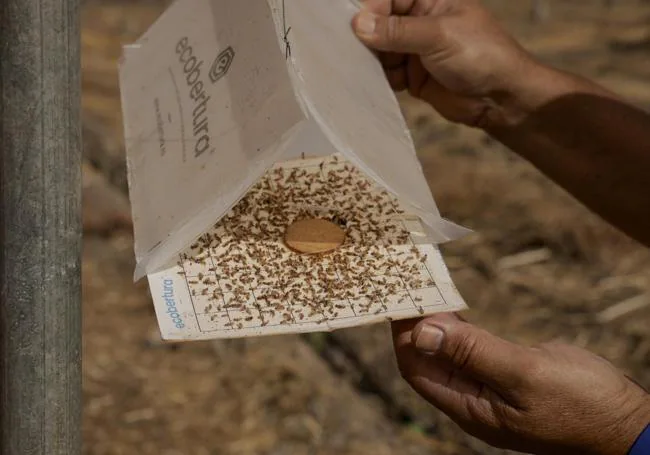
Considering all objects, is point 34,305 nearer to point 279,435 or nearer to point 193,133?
point 193,133

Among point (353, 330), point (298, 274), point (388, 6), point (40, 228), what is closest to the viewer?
point (40, 228)

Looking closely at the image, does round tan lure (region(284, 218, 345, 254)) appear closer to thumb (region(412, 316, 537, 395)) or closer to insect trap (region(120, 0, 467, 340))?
insect trap (region(120, 0, 467, 340))

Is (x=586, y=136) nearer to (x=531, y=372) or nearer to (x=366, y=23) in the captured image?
(x=366, y=23)

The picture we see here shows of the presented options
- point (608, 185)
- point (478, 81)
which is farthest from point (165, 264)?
point (608, 185)

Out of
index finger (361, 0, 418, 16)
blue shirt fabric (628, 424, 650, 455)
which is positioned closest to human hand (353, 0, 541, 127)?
index finger (361, 0, 418, 16)

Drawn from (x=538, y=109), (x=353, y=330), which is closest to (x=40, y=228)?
(x=538, y=109)

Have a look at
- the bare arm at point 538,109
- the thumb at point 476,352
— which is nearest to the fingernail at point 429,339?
the thumb at point 476,352
